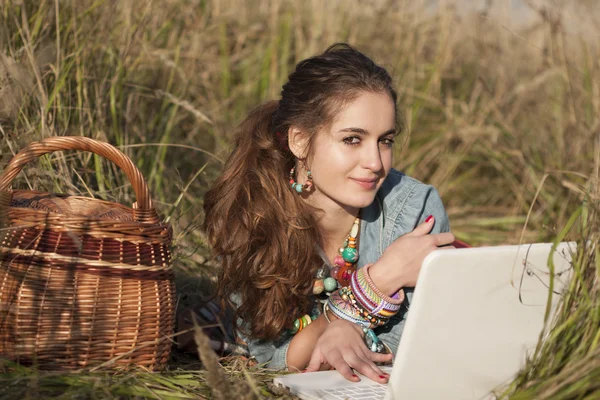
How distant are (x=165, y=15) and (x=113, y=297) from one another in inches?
79.1

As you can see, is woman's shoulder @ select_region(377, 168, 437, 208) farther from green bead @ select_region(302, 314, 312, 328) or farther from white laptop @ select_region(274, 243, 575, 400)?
white laptop @ select_region(274, 243, 575, 400)

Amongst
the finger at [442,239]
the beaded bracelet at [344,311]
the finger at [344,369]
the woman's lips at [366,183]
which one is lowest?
the finger at [344,369]

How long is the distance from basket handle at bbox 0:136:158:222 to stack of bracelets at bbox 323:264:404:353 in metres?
0.66

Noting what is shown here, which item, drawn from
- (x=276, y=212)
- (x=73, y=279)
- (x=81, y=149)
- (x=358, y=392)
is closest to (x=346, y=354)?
(x=358, y=392)

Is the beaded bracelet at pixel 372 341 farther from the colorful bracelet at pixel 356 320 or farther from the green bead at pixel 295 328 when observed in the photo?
the green bead at pixel 295 328

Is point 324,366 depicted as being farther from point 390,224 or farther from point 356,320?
point 390,224

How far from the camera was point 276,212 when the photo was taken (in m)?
2.49

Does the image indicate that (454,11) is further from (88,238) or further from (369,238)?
(88,238)

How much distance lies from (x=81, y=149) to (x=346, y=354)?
3.00 ft

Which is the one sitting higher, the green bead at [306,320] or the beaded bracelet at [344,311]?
the beaded bracelet at [344,311]

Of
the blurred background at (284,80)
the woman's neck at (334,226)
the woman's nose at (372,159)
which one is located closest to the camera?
the woman's nose at (372,159)

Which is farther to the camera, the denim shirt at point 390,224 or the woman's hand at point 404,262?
the denim shirt at point 390,224

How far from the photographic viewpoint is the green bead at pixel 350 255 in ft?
8.39

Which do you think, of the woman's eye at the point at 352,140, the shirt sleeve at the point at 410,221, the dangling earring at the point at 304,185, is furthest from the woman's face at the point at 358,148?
the shirt sleeve at the point at 410,221
